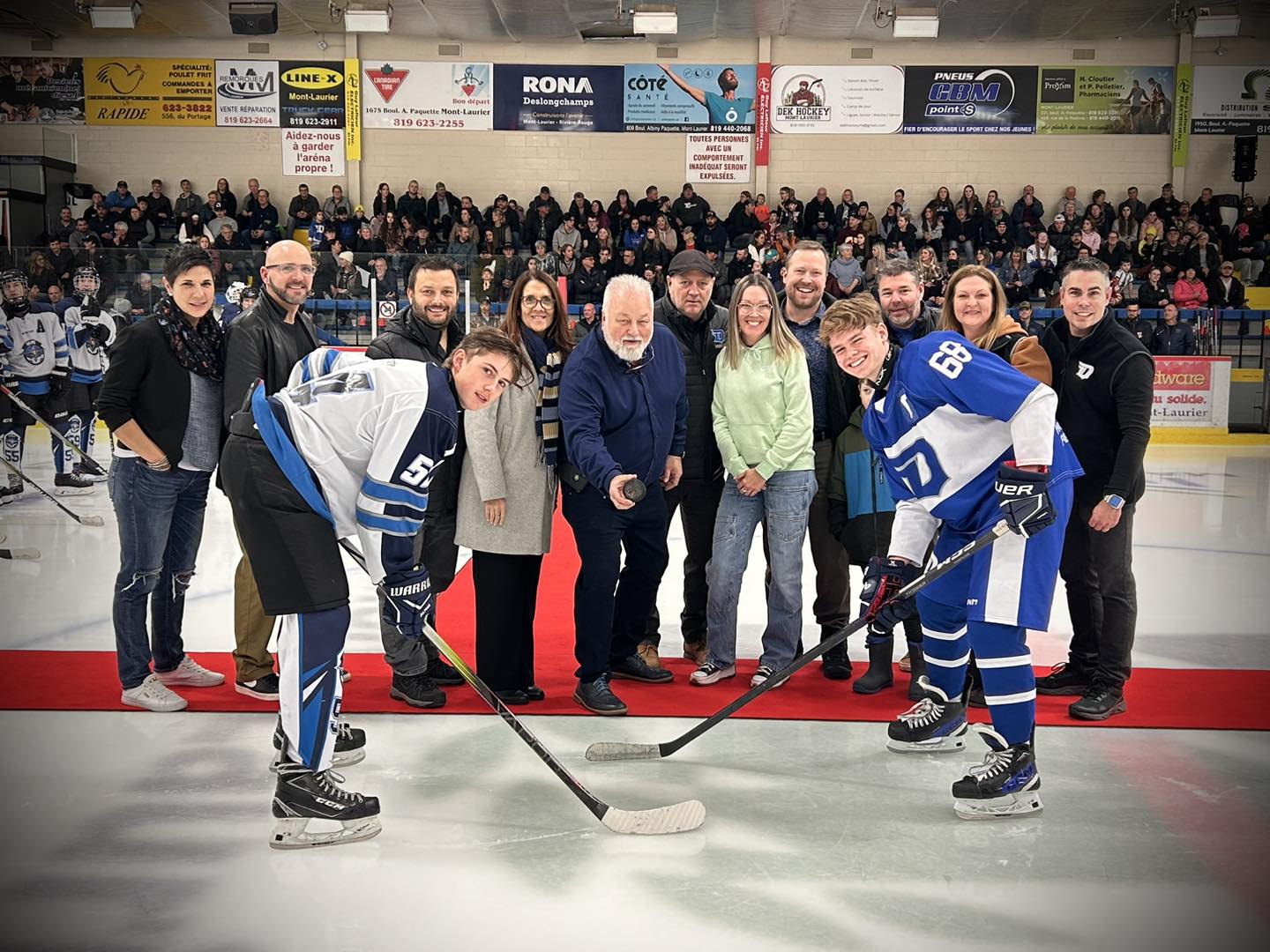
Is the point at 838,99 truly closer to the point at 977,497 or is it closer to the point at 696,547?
the point at 696,547

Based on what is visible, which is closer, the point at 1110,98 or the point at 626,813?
the point at 626,813

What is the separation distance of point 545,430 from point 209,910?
183 cm

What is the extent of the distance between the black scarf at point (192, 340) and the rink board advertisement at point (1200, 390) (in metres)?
12.0

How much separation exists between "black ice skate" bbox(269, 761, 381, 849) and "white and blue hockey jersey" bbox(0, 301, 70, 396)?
6.33 meters

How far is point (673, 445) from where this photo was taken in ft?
12.5

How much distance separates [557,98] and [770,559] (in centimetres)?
1418

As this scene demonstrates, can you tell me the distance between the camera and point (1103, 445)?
3.64 m

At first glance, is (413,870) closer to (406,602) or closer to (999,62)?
(406,602)

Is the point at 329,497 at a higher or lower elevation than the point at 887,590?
higher

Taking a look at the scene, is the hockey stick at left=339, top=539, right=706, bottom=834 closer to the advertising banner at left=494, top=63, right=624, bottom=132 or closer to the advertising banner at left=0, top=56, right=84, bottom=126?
the advertising banner at left=494, top=63, right=624, bottom=132

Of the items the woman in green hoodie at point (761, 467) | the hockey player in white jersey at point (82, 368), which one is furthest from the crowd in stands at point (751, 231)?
the woman in green hoodie at point (761, 467)

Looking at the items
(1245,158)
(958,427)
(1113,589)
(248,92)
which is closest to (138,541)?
(958,427)

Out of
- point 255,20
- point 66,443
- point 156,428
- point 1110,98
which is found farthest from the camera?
point 1110,98

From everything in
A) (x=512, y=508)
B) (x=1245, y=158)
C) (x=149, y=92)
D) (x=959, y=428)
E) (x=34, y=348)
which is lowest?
(x=512, y=508)
